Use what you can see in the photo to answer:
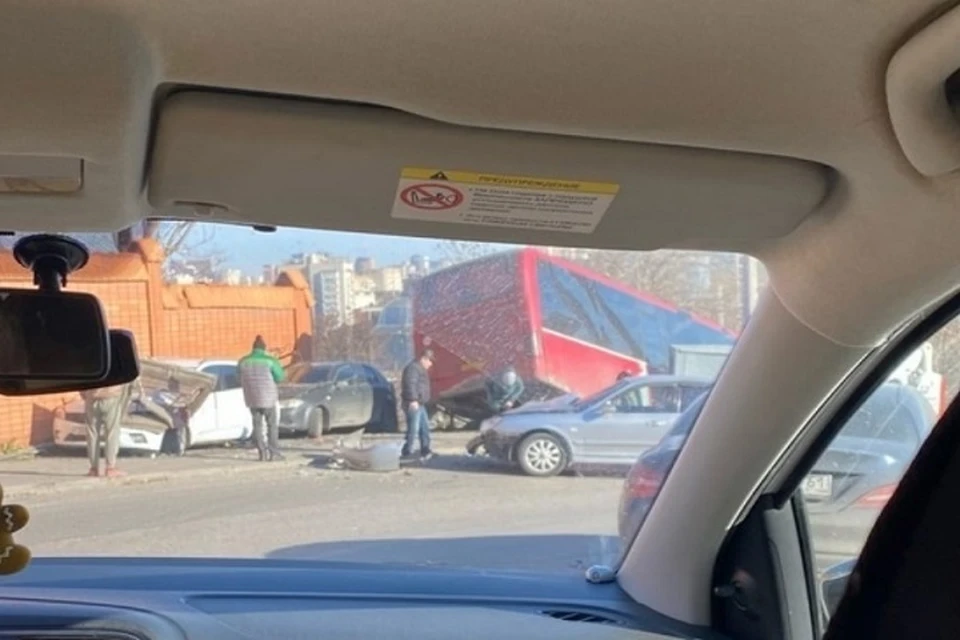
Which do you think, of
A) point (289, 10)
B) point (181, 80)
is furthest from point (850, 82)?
point (181, 80)

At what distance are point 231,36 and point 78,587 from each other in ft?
Answer: 5.82

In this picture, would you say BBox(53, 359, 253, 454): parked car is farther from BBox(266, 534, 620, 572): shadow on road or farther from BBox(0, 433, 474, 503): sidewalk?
BBox(266, 534, 620, 572): shadow on road

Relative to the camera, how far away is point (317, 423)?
304 cm

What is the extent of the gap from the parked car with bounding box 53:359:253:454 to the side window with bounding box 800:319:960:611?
1423mm

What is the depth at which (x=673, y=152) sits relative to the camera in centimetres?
204

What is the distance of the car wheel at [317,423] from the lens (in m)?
3.04

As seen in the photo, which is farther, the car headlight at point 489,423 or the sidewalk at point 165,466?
the car headlight at point 489,423

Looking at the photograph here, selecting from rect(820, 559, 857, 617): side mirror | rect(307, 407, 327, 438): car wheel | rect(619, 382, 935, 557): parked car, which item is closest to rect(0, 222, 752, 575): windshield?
rect(307, 407, 327, 438): car wheel

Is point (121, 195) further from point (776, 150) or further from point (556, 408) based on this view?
point (556, 408)

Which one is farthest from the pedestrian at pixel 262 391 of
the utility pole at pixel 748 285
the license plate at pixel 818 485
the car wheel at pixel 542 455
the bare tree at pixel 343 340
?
the license plate at pixel 818 485

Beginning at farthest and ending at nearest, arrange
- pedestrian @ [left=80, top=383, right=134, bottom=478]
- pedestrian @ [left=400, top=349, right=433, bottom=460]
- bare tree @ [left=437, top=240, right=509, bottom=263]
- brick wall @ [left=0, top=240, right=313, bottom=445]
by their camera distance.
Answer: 1. pedestrian @ [left=400, top=349, right=433, bottom=460]
2. pedestrian @ [left=80, top=383, right=134, bottom=478]
3. brick wall @ [left=0, top=240, right=313, bottom=445]
4. bare tree @ [left=437, top=240, right=509, bottom=263]

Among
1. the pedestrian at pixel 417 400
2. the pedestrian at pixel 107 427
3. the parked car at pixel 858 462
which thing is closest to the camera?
the parked car at pixel 858 462

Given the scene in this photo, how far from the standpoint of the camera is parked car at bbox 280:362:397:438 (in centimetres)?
302

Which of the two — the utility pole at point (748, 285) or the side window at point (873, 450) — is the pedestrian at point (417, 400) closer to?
the utility pole at point (748, 285)
